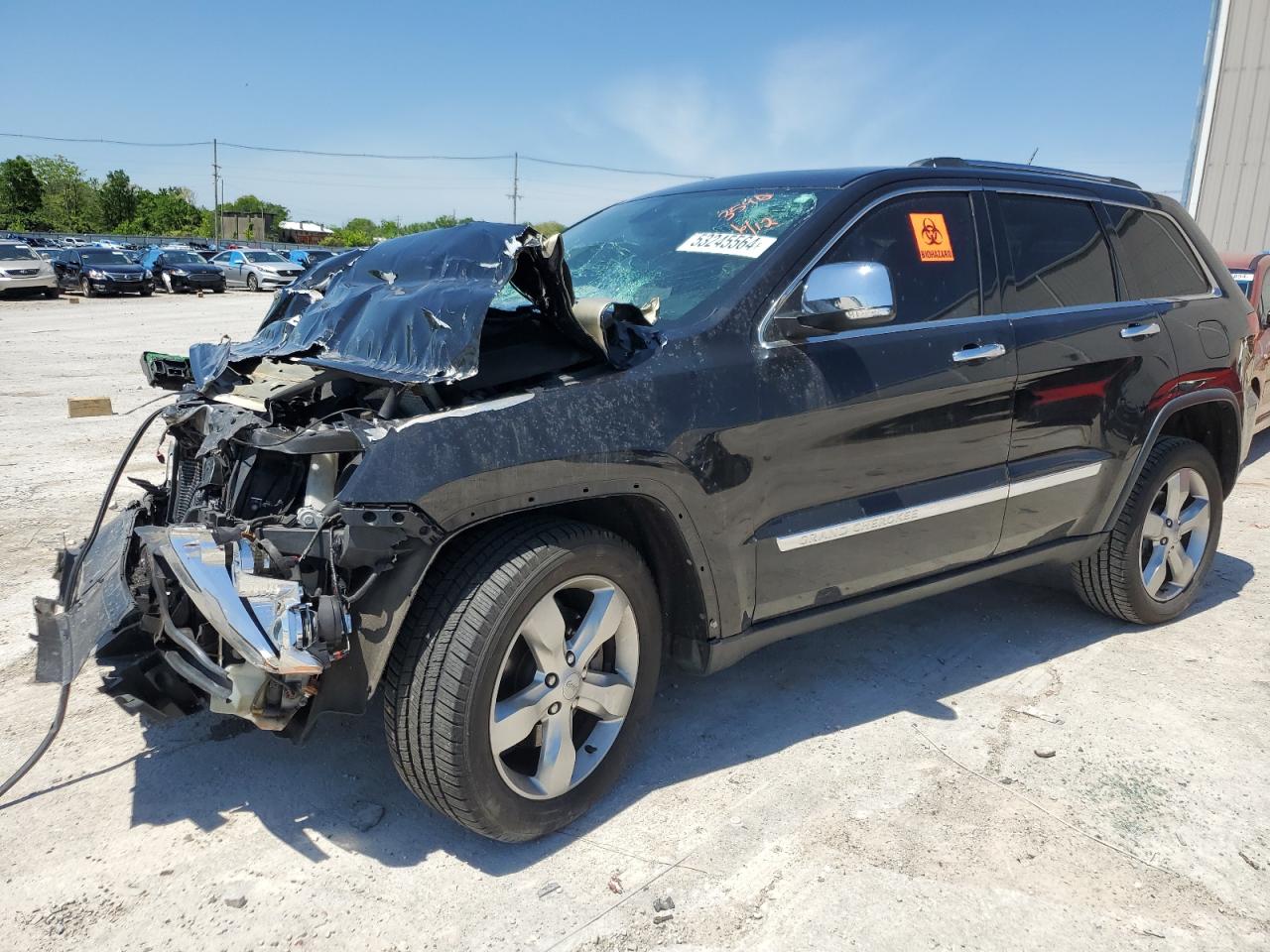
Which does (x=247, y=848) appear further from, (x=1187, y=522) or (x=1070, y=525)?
(x=1187, y=522)

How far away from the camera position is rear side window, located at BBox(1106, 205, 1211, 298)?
421 cm

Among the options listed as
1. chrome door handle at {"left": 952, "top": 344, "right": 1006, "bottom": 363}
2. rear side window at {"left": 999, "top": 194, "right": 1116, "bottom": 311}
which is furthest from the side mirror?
rear side window at {"left": 999, "top": 194, "right": 1116, "bottom": 311}

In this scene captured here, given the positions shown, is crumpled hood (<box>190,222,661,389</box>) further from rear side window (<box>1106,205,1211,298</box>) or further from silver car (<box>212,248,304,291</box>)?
silver car (<box>212,248,304,291</box>)

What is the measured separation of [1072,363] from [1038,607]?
149 cm

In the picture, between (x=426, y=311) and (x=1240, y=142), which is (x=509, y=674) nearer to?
(x=426, y=311)

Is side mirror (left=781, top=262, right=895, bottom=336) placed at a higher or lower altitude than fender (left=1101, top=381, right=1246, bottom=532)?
higher

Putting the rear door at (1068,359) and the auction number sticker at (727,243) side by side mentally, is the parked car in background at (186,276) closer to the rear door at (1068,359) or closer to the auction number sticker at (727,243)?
the auction number sticker at (727,243)

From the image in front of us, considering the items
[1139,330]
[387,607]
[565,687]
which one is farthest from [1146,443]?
[387,607]

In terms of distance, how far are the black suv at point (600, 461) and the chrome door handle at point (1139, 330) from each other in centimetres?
4

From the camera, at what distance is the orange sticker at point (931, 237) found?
346 cm

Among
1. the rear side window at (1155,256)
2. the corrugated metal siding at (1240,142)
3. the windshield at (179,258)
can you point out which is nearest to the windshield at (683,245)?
the rear side window at (1155,256)

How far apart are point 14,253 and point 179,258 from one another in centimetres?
785

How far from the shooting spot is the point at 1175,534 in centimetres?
446

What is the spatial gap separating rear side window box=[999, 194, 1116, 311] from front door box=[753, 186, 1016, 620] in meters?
0.17
